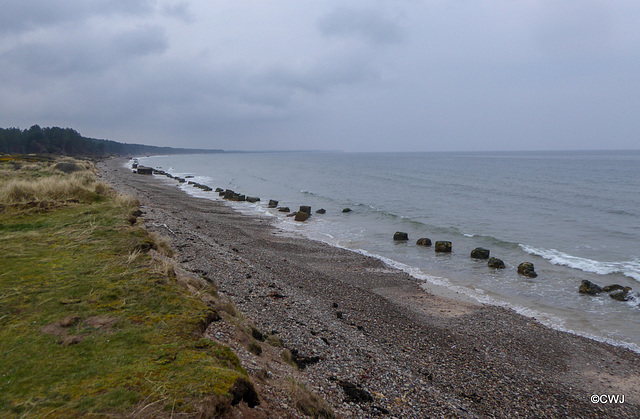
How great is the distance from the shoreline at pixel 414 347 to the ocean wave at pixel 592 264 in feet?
28.7

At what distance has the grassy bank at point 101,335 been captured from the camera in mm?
3691

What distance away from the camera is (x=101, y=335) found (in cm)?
489

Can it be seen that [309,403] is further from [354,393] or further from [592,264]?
[592,264]

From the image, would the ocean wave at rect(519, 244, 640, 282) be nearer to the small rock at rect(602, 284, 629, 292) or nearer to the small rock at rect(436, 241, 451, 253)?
the small rock at rect(602, 284, 629, 292)

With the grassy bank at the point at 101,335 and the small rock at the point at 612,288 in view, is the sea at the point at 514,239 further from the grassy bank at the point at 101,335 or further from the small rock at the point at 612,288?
the grassy bank at the point at 101,335

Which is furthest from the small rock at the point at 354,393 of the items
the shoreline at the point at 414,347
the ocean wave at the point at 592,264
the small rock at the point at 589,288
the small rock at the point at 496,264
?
the ocean wave at the point at 592,264

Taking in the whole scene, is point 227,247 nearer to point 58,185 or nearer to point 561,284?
point 58,185

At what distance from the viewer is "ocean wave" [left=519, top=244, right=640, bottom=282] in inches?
687

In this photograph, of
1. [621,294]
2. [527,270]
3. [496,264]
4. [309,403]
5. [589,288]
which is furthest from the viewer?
A: [496,264]

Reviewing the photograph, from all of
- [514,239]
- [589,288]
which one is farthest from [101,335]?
[514,239]

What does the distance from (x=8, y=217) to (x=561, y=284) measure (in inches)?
877

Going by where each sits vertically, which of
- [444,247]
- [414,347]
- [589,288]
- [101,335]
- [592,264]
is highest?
[101,335]

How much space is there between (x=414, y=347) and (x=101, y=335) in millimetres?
→ 7424

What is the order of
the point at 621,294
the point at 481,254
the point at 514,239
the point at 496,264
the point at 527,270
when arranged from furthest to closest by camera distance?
1. the point at 514,239
2. the point at 481,254
3. the point at 496,264
4. the point at 527,270
5. the point at 621,294
